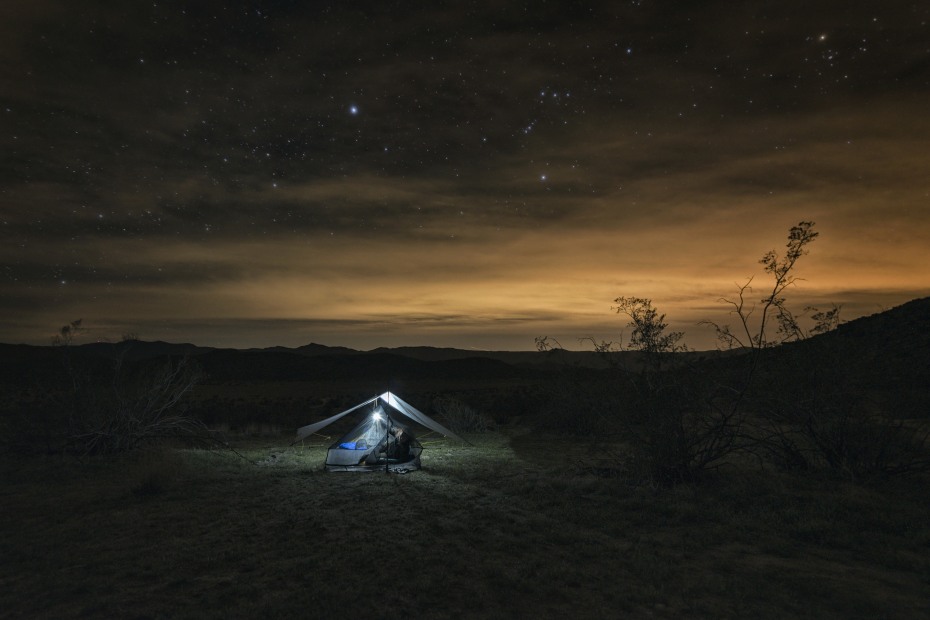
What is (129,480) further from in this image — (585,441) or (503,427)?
(503,427)

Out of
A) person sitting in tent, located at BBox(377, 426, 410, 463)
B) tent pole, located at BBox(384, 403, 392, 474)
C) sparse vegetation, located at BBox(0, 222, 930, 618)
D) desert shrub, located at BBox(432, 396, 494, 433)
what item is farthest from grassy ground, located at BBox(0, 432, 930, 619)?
desert shrub, located at BBox(432, 396, 494, 433)

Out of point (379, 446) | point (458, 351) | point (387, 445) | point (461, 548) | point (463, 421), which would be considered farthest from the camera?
point (458, 351)

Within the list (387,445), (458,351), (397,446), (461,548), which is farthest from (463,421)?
(458,351)

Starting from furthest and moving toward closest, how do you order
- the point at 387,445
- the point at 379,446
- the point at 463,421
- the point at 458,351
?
the point at 458,351 → the point at 463,421 → the point at 379,446 → the point at 387,445

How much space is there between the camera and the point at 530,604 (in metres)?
5.21

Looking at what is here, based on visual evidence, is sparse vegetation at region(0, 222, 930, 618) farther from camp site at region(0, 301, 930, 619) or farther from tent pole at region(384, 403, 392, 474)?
tent pole at region(384, 403, 392, 474)

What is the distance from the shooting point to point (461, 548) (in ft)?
22.7

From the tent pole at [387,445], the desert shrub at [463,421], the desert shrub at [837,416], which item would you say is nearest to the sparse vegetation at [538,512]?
the desert shrub at [837,416]

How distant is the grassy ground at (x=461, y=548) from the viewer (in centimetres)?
522

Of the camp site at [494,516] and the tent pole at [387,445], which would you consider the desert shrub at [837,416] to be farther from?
the tent pole at [387,445]

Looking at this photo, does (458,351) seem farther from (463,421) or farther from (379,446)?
(379,446)

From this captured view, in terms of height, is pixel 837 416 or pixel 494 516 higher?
pixel 837 416

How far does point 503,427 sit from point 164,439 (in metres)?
12.8

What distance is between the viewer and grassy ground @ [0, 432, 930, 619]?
17.1 ft
